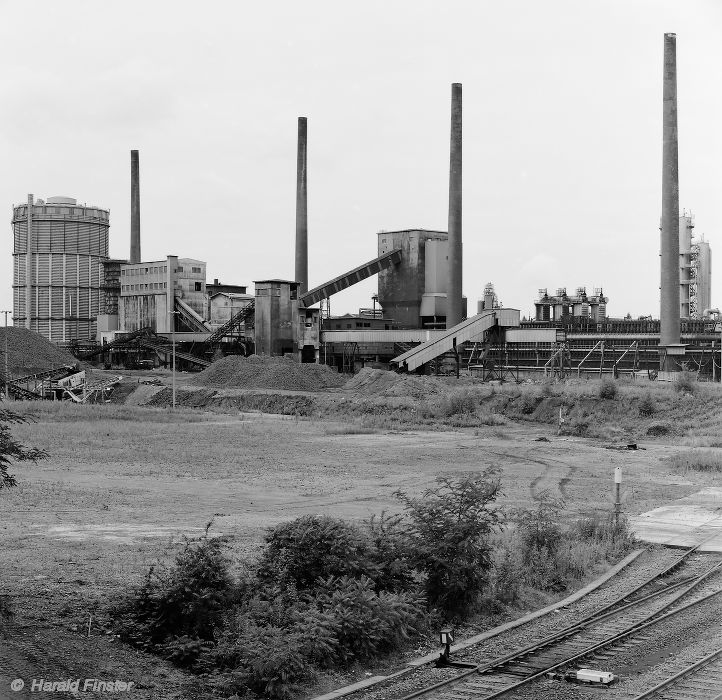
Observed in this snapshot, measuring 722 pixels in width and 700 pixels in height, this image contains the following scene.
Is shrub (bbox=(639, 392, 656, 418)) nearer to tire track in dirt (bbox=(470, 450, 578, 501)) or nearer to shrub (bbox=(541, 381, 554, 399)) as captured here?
shrub (bbox=(541, 381, 554, 399))

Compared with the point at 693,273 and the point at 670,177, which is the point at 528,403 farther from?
the point at 693,273

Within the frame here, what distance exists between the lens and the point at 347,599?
41.5ft

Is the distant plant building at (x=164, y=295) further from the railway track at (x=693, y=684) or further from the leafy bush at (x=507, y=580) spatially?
the railway track at (x=693, y=684)

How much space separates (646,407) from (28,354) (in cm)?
4812

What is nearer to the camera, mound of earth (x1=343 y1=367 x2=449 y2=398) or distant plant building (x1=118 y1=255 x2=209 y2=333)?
mound of earth (x1=343 y1=367 x2=449 y2=398)

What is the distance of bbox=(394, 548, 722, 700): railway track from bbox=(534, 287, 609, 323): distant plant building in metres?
76.4


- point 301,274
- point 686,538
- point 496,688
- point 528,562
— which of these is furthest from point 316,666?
point 301,274

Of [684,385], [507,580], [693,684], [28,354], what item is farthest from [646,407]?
[28,354]

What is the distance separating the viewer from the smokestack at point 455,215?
2926 inches

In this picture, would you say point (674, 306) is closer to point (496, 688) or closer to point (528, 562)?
point (528, 562)

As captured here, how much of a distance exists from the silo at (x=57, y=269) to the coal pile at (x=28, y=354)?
76.5 feet

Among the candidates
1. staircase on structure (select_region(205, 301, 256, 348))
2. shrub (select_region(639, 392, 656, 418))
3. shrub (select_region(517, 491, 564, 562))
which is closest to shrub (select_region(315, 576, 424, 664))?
shrub (select_region(517, 491, 564, 562))

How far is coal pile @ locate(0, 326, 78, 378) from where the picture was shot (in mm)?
73125

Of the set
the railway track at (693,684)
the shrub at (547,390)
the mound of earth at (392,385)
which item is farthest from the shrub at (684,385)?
the railway track at (693,684)
